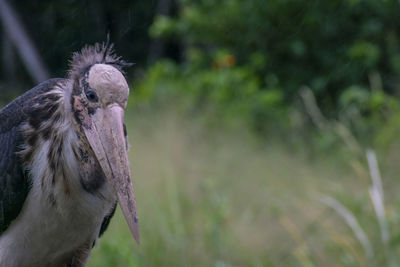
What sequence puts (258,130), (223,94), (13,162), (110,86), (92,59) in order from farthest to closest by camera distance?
(258,130) < (223,94) < (13,162) < (92,59) < (110,86)

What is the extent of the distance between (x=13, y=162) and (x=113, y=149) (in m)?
0.68

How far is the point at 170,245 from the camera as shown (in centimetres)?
468

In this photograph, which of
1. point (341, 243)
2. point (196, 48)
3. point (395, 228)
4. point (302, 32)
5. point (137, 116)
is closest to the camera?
point (341, 243)

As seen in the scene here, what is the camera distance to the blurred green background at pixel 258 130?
15.2ft

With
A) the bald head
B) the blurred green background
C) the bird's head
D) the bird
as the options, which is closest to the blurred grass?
the blurred green background

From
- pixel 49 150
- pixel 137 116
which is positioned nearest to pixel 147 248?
pixel 49 150

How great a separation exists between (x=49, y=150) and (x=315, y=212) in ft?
9.22

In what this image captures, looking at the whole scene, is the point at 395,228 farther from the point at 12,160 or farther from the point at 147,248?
the point at 12,160

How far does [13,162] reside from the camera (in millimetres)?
2855

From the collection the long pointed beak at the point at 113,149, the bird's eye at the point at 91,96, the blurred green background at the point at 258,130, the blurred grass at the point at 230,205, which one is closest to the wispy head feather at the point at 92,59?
the bird's eye at the point at 91,96

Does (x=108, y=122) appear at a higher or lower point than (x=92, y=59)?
lower

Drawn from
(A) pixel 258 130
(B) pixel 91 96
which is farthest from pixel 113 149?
(A) pixel 258 130

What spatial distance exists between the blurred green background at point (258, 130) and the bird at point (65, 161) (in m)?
1.08

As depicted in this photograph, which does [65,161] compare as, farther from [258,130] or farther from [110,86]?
[258,130]
